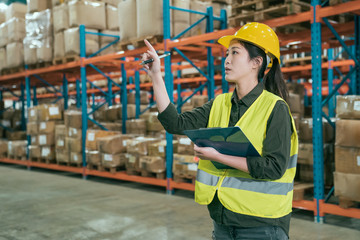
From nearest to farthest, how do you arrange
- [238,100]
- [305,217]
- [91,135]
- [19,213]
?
1. [238,100]
2. [305,217]
3. [19,213]
4. [91,135]

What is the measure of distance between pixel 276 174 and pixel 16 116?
12911 mm

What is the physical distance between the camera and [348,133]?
4.91 m

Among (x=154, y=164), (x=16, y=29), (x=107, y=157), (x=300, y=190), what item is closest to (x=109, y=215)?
(x=154, y=164)

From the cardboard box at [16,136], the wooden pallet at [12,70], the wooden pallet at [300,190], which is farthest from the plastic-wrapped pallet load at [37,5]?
the wooden pallet at [300,190]

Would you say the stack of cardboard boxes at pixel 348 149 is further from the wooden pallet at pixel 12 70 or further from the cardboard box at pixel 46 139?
the wooden pallet at pixel 12 70

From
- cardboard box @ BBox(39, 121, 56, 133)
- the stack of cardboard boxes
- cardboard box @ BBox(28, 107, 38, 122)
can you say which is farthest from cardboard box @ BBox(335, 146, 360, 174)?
cardboard box @ BBox(28, 107, 38, 122)

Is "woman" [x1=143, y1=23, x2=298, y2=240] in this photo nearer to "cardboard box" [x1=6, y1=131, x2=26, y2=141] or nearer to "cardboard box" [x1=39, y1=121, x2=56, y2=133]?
"cardboard box" [x1=39, y1=121, x2=56, y2=133]

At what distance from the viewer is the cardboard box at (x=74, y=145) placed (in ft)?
30.3

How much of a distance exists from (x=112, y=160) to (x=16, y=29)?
5.53 meters

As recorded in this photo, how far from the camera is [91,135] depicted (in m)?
8.66

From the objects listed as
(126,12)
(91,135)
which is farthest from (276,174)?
(91,135)

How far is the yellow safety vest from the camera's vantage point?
70.4 inches

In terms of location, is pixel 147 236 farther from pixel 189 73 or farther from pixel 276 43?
pixel 189 73

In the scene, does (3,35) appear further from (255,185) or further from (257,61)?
(255,185)
